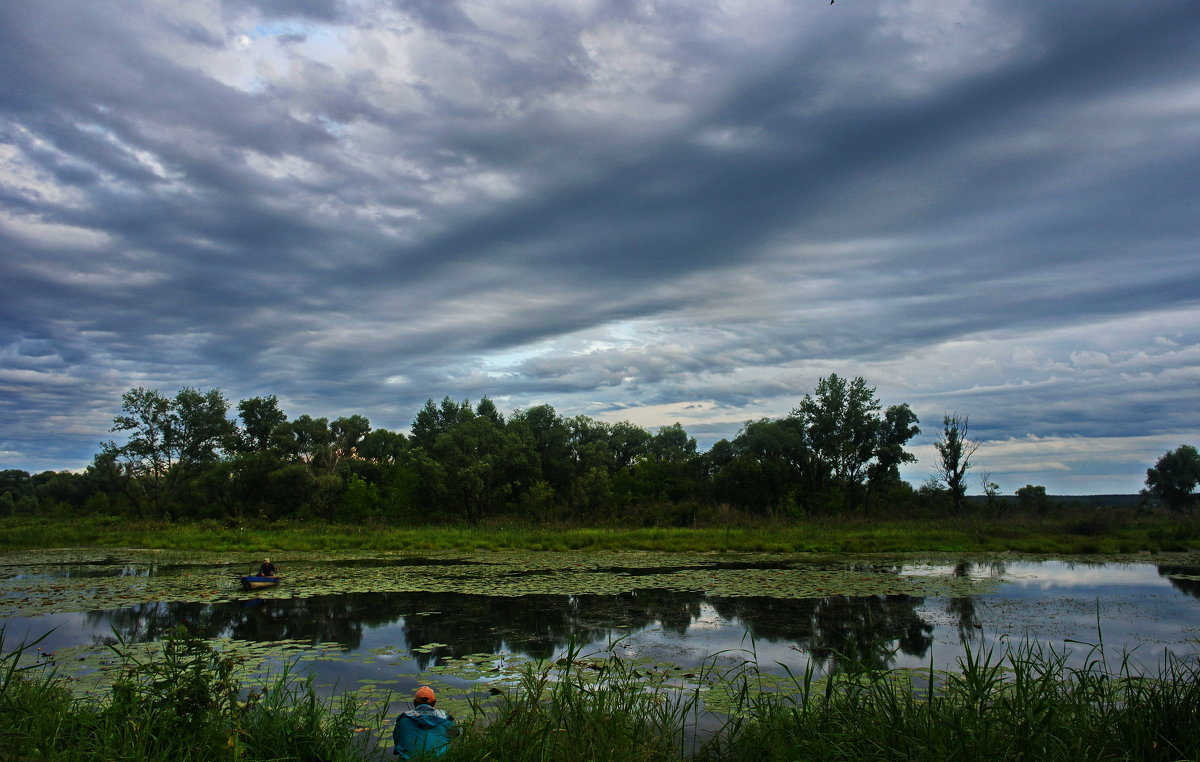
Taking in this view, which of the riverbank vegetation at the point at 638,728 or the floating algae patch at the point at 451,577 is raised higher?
the riverbank vegetation at the point at 638,728

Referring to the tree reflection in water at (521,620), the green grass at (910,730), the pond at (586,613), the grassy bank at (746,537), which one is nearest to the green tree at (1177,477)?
the grassy bank at (746,537)

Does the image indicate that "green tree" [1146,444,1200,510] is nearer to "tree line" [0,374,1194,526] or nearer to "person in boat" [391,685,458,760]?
"tree line" [0,374,1194,526]

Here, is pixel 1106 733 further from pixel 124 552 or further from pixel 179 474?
pixel 179 474

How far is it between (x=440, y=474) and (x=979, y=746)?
38.1m

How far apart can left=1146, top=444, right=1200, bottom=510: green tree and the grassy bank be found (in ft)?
67.0

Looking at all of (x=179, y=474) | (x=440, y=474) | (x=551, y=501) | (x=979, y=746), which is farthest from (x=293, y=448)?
(x=979, y=746)

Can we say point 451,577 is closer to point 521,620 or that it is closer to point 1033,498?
point 521,620

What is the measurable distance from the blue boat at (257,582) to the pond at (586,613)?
1.34 feet

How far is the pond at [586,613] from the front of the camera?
8320 mm

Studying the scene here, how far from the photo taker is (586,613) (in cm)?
1188

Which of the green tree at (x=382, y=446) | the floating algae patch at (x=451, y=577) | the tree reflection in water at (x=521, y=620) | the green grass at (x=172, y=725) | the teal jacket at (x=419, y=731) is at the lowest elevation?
the floating algae patch at (x=451, y=577)

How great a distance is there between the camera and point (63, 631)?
34.5ft

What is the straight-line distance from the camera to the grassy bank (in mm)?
24656

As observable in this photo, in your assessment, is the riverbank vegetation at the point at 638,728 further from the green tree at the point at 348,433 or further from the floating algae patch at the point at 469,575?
the green tree at the point at 348,433
